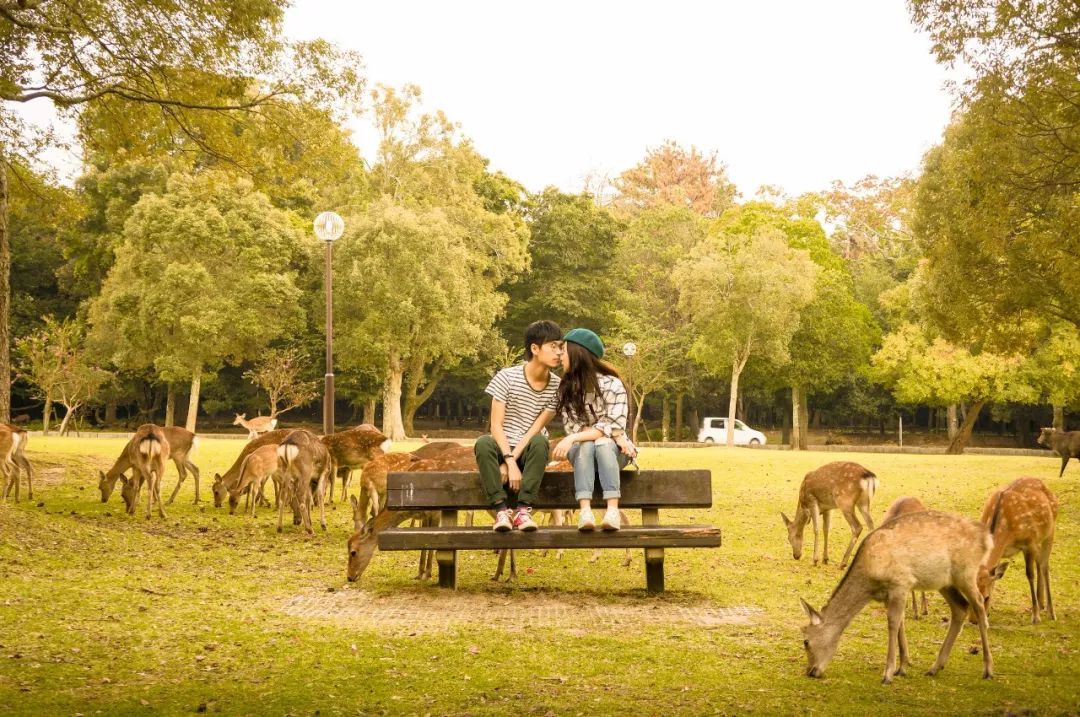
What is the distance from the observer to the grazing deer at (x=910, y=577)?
5.36 meters

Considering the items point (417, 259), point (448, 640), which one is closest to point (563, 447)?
point (448, 640)

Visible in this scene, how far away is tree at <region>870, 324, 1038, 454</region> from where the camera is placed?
118 feet

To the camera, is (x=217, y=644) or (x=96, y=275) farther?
(x=96, y=275)

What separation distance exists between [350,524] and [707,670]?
743cm

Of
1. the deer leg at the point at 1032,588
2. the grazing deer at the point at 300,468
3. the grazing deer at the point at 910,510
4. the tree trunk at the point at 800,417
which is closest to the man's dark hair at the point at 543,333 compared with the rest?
the grazing deer at the point at 910,510

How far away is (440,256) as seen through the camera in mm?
37000

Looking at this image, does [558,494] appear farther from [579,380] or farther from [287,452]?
[287,452]

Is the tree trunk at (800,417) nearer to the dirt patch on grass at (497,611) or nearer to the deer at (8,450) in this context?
the deer at (8,450)

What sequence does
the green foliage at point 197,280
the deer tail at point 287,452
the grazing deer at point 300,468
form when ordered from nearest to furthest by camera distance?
the grazing deer at point 300,468 < the deer tail at point 287,452 < the green foliage at point 197,280

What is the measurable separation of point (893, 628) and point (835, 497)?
4.69 m

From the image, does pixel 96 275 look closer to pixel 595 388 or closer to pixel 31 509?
pixel 31 509

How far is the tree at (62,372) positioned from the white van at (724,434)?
25.9 metres

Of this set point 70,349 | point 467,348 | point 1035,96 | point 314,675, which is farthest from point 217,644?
point 70,349

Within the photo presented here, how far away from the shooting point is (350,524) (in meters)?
12.1
